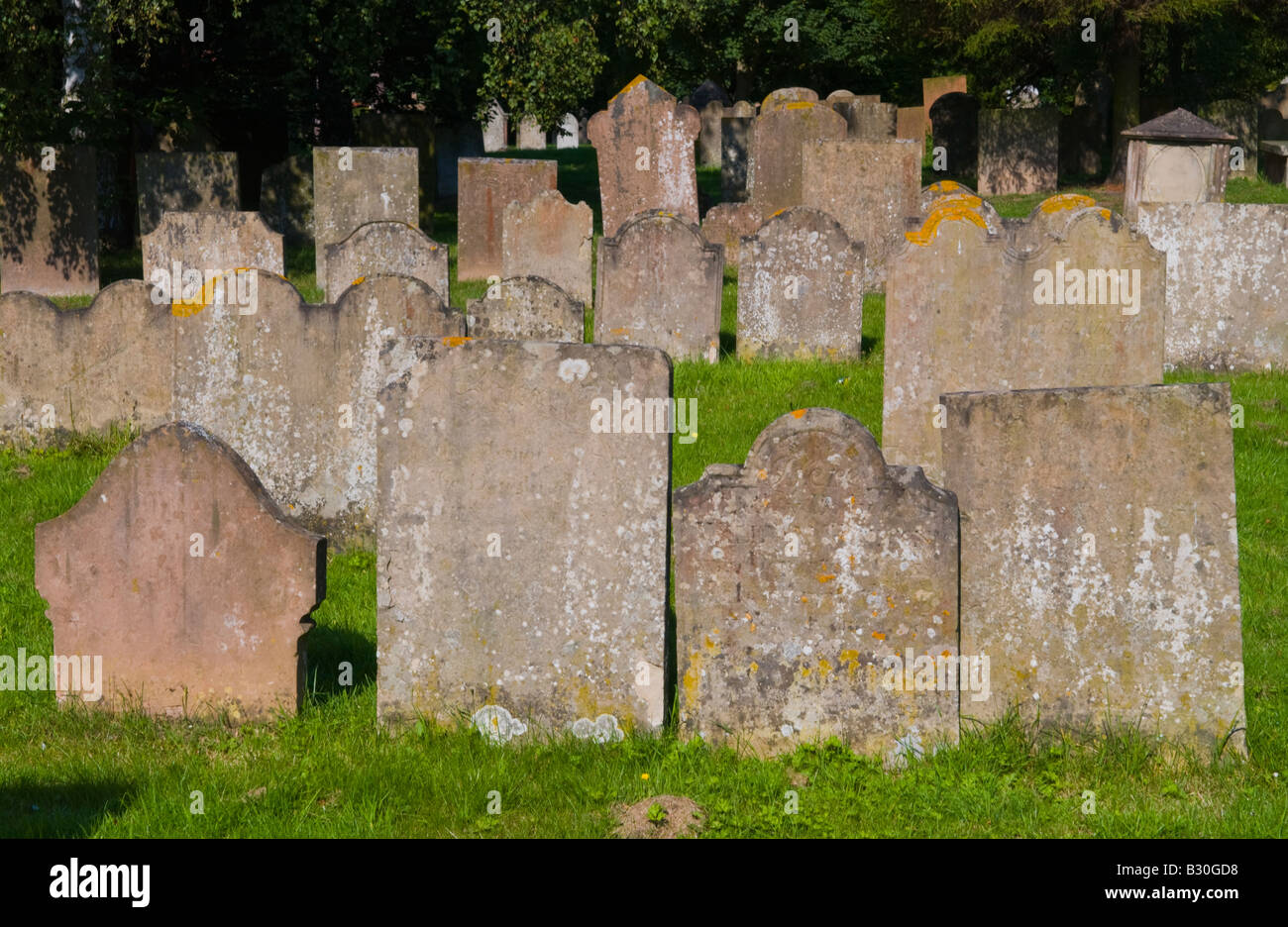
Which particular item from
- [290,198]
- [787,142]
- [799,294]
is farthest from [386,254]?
[290,198]

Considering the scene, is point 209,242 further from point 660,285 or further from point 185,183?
point 660,285

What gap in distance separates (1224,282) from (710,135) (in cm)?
2428

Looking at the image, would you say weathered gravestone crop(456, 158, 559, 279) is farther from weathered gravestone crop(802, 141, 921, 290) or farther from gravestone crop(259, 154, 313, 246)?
gravestone crop(259, 154, 313, 246)

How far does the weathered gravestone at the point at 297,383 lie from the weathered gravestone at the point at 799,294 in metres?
4.70

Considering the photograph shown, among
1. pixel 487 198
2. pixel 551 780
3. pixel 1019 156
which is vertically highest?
pixel 1019 156

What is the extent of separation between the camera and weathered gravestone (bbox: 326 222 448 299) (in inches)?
543

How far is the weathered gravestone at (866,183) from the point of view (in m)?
16.5

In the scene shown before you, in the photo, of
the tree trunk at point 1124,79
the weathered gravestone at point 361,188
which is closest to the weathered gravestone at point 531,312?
the weathered gravestone at point 361,188

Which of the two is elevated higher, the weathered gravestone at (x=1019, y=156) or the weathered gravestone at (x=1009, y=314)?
the weathered gravestone at (x=1019, y=156)

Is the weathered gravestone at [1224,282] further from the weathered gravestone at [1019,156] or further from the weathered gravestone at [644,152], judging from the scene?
the weathered gravestone at [1019,156]

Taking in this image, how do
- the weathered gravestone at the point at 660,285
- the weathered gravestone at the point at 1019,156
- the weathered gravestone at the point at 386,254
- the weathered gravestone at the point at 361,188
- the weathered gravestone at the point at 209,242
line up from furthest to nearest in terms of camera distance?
the weathered gravestone at the point at 1019,156 → the weathered gravestone at the point at 361,188 → the weathered gravestone at the point at 209,242 → the weathered gravestone at the point at 386,254 → the weathered gravestone at the point at 660,285

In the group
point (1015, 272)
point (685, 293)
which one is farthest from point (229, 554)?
point (685, 293)

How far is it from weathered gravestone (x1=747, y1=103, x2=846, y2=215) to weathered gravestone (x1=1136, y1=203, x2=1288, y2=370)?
23.5ft

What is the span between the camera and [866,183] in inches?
653
